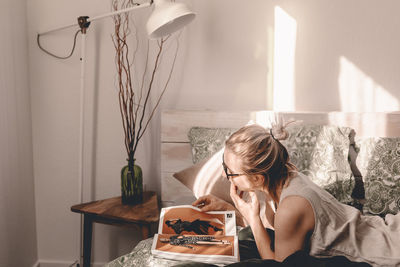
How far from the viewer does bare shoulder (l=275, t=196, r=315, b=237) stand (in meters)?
1.19

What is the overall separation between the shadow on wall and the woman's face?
897 millimetres

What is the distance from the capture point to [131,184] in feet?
6.27

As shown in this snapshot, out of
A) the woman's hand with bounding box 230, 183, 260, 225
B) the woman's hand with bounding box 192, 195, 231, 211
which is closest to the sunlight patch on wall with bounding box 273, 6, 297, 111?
the woman's hand with bounding box 192, 195, 231, 211

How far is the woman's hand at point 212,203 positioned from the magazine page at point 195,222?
2.2 inches

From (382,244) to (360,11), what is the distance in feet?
4.18

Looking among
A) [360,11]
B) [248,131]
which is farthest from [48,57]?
[360,11]

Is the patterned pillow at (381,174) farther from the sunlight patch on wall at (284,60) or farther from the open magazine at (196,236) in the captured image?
the open magazine at (196,236)

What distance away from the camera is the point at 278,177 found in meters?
1.34

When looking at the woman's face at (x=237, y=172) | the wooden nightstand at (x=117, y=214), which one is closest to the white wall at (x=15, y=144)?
the wooden nightstand at (x=117, y=214)

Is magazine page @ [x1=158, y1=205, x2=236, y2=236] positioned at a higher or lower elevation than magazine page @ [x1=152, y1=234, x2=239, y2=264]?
higher

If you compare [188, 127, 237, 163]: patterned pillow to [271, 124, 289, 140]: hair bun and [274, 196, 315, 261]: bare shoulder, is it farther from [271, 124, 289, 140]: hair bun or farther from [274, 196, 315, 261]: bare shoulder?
[274, 196, 315, 261]: bare shoulder

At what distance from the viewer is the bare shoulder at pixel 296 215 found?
1189 mm

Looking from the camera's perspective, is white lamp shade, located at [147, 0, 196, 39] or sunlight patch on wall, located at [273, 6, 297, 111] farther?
sunlight patch on wall, located at [273, 6, 297, 111]

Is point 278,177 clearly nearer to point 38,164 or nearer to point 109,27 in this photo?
point 109,27
